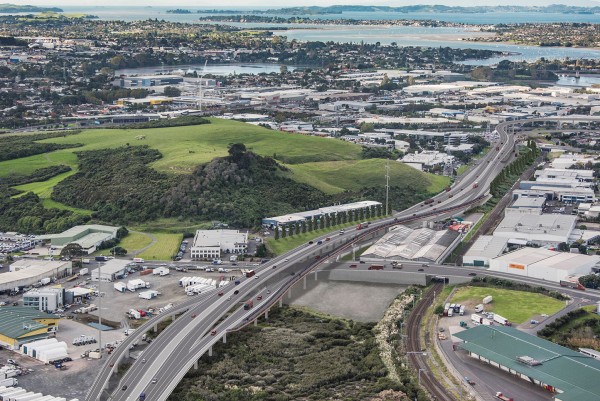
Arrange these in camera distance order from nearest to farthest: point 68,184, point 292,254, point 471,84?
point 292,254, point 68,184, point 471,84

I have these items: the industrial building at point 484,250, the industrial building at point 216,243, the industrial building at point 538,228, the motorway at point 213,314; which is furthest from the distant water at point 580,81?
the industrial building at point 216,243

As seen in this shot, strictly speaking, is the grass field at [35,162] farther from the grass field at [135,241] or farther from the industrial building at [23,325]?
the industrial building at [23,325]

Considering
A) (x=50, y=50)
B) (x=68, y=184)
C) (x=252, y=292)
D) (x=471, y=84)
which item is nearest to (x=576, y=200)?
(x=252, y=292)

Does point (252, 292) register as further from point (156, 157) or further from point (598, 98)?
point (598, 98)

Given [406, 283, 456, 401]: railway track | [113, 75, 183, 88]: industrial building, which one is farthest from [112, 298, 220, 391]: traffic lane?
[113, 75, 183, 88]: industrial building

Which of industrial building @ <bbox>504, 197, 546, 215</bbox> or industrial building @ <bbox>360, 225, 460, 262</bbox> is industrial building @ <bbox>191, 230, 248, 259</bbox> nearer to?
industrial building @ <bbox>360, 225, 460, 262</bbox>
